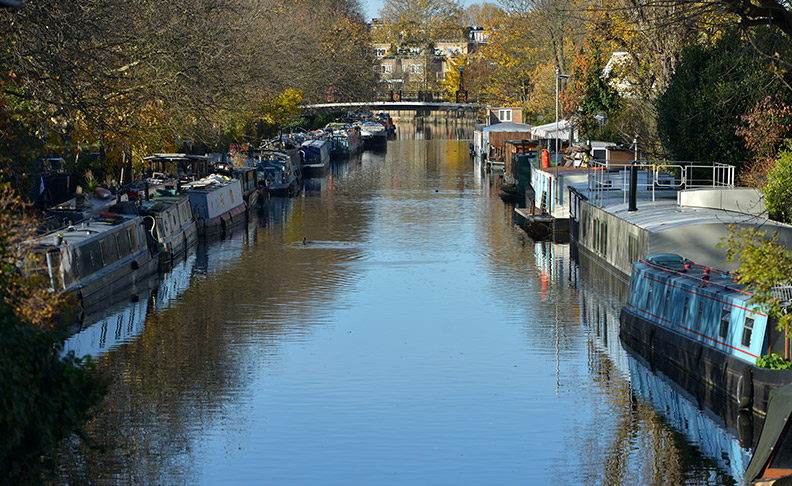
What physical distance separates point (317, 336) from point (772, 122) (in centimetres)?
2034

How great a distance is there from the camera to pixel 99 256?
37.6 meters

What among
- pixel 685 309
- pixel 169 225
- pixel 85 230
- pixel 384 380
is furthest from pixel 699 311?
pixel 169 225

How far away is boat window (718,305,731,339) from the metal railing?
1699 cm

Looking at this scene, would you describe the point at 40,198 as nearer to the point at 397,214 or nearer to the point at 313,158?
the point at 397,214

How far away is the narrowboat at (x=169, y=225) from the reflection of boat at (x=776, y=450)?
31.1 meters

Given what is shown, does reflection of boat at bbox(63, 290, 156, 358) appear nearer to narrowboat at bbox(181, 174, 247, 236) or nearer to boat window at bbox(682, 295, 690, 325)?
boat window at bbox(682, 295, 690, 325)

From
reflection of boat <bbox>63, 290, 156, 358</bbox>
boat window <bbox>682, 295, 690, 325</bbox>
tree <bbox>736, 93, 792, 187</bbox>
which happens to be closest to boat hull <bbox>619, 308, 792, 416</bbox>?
boat window <bbox>682, 295, 690, 325</bbox>

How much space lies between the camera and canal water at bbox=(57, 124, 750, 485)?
881 inches

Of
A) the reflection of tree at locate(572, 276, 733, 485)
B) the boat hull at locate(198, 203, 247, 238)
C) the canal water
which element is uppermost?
the boat hull at locate(198, 203, 247, 238)

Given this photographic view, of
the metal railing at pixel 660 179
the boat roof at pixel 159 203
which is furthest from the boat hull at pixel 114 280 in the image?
the metal railing at pixel 660 179

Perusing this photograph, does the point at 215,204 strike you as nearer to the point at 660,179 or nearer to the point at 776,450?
the point at 660,179

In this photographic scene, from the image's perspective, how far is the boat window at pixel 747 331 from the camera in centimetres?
2467

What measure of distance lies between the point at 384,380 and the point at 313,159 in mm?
66180

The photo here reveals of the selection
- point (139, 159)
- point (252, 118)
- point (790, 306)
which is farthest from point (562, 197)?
point (252, 118)
